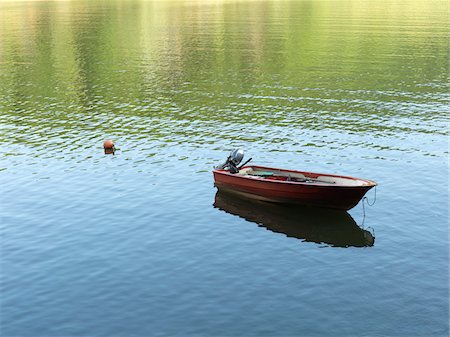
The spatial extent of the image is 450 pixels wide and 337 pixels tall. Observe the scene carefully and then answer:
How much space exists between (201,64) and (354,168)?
5904cm

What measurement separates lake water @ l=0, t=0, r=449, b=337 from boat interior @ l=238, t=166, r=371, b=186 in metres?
2.48

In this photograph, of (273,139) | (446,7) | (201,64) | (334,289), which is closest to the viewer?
(334,289)

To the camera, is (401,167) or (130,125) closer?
(401,167)

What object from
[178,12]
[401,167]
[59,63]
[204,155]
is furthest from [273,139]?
[178,12]

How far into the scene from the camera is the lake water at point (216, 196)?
129 feet

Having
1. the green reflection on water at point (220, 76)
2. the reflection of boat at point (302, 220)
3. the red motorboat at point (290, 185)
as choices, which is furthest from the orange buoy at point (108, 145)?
the reflection of boat at point (302, 220)

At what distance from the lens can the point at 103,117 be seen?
84.3m

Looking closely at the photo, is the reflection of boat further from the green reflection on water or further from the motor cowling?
the green reflection on water

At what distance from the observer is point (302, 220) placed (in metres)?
53.7

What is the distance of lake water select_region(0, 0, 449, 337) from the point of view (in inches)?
1549

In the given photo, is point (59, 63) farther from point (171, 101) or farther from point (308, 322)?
point (308, 322)

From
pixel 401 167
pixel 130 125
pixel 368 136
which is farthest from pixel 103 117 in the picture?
pixel 401 167

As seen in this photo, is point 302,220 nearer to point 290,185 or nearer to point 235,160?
point 290,185

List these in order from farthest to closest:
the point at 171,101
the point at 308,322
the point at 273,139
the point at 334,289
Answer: the point at 171,101, the point at 273,139, the point at 334,289, the point at 308,322
